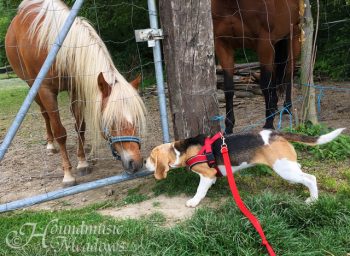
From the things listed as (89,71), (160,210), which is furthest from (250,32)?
(160,210)

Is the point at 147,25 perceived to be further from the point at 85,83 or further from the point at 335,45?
the point at 85,83

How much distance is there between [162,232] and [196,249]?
0.29m

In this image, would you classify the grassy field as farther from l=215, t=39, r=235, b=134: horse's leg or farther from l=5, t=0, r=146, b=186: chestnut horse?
l=215, t=39, r=235, b=134: horse's leg

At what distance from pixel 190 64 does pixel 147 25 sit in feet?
24.5

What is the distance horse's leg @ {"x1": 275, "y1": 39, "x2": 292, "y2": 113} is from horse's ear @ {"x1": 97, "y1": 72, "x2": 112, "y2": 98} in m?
3.02

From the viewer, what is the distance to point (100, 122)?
316 centimetres

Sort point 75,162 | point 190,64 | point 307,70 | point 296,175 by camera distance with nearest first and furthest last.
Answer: point 296,175 < point 190,64 < point 307,70 < point 75,162

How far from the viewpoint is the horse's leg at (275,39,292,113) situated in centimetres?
543

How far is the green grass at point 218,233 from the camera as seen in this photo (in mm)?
2383

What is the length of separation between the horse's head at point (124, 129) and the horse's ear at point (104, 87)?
0.02m

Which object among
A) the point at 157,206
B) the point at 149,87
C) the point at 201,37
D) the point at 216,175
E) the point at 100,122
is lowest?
the point at 149,87

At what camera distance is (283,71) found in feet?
18.5

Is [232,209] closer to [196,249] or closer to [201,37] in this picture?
[196,249]

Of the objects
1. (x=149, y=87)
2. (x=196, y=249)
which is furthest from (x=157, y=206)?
(x=149, y=87)
